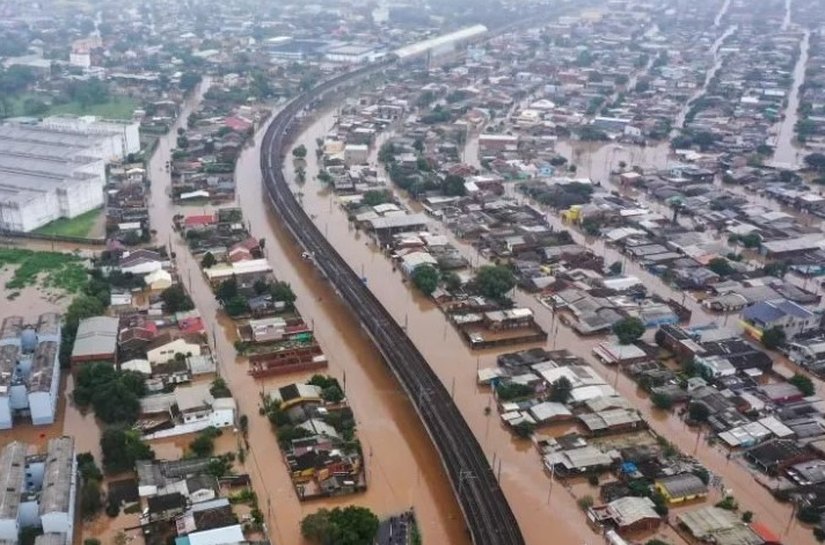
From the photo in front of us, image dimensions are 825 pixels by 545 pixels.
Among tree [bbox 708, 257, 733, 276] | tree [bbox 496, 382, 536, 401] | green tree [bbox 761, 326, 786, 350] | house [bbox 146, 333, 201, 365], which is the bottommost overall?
tree [bbox 496, 382, 536, 401]

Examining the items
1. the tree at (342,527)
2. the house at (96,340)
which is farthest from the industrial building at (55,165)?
the tree at (342,527)

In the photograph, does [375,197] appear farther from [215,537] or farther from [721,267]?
[215,537]

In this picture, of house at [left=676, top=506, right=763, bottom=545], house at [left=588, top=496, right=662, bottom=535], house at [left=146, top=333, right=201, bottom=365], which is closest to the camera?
house at [left=676, top=506, right=763, bottom=545]

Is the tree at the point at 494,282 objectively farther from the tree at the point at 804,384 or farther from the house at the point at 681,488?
the house at the point at 681,488

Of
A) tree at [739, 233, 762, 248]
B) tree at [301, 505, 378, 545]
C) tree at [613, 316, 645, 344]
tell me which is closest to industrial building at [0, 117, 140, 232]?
tree at [301, 505, 378, 545]

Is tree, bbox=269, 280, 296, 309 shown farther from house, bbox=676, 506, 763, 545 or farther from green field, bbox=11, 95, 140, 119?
green field, bbox=11, 95, 140, 119
